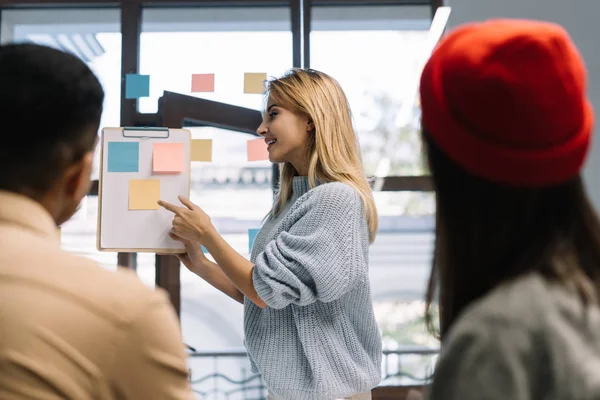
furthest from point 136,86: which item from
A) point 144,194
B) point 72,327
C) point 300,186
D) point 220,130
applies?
point 72,327

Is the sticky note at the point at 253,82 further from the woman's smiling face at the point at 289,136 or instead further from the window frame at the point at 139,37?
the woman's smiling face at the point at 289,136

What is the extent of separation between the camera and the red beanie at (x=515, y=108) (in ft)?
2.04

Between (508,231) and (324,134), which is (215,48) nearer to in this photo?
(324,134)

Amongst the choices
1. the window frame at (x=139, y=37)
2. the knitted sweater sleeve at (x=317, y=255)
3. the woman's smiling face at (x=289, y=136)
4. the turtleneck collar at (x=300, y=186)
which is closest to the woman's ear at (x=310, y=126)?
the woman's smiling face at (x=289, y=136)

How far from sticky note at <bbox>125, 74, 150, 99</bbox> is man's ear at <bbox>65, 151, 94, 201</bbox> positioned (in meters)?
1.79

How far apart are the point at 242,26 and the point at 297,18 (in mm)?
230

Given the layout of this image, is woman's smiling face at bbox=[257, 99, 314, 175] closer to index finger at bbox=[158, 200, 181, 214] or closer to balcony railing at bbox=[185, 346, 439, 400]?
index finger at bbox=[158, 200, 181, 214]

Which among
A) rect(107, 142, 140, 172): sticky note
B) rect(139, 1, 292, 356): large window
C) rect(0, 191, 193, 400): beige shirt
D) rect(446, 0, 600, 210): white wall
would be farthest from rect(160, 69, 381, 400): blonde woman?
rect(446, 0, 600, 210): white wall

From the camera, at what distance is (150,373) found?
0.67 meters

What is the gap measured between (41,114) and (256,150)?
5.20 ft

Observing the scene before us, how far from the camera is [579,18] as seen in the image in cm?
286

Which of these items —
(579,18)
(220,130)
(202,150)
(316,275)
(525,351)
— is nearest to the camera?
(525,351)

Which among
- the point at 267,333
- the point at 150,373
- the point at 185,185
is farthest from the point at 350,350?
the point at 150,373

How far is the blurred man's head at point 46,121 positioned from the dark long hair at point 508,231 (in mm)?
384
